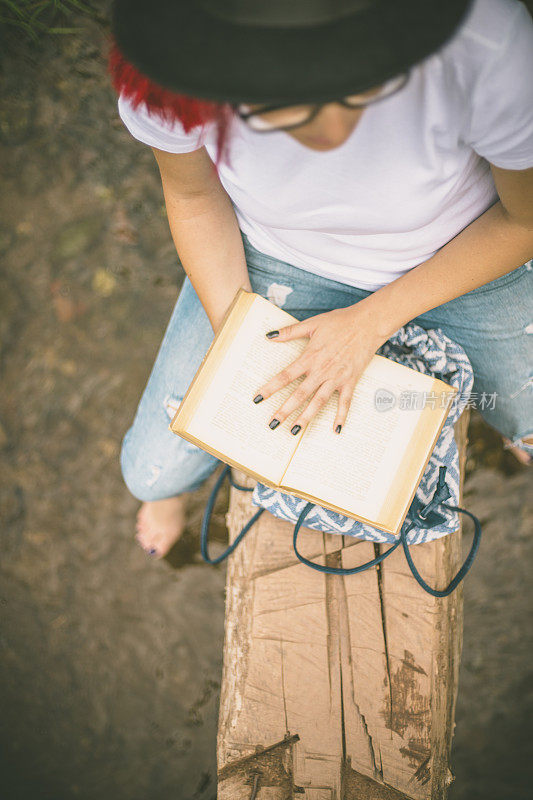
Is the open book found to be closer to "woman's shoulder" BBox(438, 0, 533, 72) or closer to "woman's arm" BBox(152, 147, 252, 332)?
"woman's arm" BBox(152, 147, 252, 332)

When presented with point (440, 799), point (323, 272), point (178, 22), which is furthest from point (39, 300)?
point (440, 799)

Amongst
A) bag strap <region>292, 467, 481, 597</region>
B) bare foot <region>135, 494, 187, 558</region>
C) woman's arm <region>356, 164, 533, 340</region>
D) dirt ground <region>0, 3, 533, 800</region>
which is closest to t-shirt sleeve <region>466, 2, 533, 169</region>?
woman's arm <region>356, 164, 533, 340</region>

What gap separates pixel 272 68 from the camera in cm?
46

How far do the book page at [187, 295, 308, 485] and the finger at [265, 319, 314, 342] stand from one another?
0.01m

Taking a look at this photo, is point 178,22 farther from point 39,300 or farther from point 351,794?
point 39,300

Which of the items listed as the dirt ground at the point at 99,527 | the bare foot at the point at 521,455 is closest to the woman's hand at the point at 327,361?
the bare foot at the point at 521,455

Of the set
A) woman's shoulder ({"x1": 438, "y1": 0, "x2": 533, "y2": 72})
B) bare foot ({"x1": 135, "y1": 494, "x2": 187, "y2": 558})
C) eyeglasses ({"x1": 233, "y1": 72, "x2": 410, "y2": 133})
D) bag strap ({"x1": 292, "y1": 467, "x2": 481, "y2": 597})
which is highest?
woman's shoulder ({"x1": 438, "y1": 0, "x2": 533, "y2": 72})

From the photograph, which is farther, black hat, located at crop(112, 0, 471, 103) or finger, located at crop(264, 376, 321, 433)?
finger, located at crop(264, 376, 321, 433)

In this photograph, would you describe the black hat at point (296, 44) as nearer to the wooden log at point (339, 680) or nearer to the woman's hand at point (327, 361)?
the woman's hand at point (327, 361)

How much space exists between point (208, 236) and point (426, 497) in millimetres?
633

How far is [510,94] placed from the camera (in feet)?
2.02

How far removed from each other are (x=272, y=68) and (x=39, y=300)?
1436mm

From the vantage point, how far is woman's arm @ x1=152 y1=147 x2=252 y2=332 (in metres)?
0.89

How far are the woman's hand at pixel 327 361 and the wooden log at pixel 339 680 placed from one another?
0.31 metres
